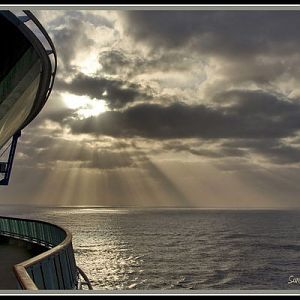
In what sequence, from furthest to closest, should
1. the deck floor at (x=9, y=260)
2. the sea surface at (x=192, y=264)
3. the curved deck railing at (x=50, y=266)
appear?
the sea surface at (x=192, y=264) → the deck floor at (x=9, y=260) → the curved deck railing at (x=50, y=266)

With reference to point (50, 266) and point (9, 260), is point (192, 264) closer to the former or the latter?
point (9, 260)

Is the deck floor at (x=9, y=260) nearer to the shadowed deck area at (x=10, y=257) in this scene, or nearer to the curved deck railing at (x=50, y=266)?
the shadowed deck area at (x=10, y=257)

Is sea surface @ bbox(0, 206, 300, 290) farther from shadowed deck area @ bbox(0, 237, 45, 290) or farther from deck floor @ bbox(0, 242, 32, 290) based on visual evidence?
deck floor @ bbox(0, 242, 32, 290)

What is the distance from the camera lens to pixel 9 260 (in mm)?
12867

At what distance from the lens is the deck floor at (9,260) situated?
9.64m

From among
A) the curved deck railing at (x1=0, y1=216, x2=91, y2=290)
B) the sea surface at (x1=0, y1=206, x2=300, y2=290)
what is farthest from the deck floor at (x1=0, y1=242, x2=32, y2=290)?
the sea surface at (x1=0, y1=206, x2=300, y2=290)

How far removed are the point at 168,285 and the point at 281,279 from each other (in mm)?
19587

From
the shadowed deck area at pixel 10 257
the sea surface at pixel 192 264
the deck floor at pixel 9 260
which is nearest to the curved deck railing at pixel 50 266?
the shadowed deck area at pixel 10 257

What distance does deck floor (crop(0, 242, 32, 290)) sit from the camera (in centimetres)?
964

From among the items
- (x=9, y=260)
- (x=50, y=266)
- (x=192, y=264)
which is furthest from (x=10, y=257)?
(x=192, y=264)
